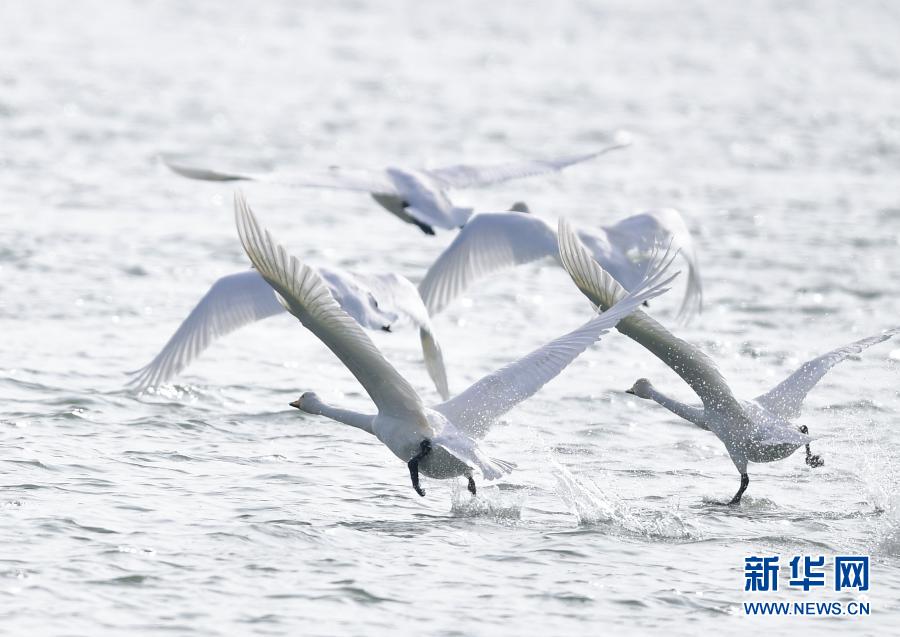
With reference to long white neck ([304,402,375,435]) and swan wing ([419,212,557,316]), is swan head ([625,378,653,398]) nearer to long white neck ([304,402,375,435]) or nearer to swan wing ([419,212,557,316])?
long white neck ([304,402,375,435])

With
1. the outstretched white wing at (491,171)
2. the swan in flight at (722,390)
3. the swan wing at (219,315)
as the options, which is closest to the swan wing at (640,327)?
the swan in flight at (722,390)

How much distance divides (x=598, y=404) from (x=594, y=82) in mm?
28230

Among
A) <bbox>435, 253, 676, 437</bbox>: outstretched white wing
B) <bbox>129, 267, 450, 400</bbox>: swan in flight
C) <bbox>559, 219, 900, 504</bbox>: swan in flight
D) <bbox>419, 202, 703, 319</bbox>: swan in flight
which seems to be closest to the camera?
<bbox>435, 253, 676, 437</bbox>: outstretched white wing

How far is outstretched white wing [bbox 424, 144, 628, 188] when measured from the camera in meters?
16.8

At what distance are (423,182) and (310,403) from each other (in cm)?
444

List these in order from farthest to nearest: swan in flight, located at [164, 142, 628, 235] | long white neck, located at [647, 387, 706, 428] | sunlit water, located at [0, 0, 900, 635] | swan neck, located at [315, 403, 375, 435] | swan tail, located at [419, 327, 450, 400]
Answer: swan in flight, located at [164, 142, 628, 235], swan tail, located at [419, 327, 450, 400], long white neck, located at [647, 387, 706, 428], swan neck, located at [315, 403, 375, 435], sunlit water, located at [0, 0, 900, 635]

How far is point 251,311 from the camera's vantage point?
47.7ft

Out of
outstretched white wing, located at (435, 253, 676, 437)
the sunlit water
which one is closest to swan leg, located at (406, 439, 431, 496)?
the sunlit water

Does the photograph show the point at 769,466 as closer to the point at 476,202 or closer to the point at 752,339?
the point at 752,339

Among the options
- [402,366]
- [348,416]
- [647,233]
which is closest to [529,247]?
[647,233]

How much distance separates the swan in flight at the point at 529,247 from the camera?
15031mm

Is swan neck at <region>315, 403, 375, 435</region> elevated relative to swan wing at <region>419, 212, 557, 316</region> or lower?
lower

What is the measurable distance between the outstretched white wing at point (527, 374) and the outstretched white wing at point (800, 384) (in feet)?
6.61

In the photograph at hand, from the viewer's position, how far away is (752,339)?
18344 mm
